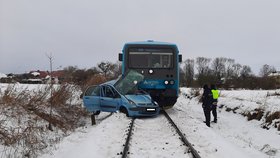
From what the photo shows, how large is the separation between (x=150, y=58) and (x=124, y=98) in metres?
3.00

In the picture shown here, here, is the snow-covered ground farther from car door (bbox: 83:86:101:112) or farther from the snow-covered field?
car door (bbox: 83:86:101:112)

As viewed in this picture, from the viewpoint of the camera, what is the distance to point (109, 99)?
16312 millimetres

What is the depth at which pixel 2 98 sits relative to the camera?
13297 mm

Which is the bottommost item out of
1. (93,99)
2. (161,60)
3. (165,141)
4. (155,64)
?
(165,141)

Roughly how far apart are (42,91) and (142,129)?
238 inches

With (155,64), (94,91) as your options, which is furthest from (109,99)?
(155,64)

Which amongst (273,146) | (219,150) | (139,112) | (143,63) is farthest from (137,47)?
(219,150)

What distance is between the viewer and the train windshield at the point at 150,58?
1756cm

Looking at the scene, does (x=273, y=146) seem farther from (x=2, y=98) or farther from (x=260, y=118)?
(x=2, y=98)

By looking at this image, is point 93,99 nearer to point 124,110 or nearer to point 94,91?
point 94,91

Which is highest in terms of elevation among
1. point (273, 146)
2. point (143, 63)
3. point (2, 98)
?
point (143, 63)

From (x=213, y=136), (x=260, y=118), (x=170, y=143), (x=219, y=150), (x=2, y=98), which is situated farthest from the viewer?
(x=260, y=118)

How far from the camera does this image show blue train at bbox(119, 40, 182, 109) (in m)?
17.4

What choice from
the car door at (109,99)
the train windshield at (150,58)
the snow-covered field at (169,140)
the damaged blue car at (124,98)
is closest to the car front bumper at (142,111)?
the damaged blue car at (124,98)
